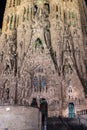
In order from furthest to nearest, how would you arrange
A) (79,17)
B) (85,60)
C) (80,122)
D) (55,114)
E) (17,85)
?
(79,17)
(85,60)
(17,85)
(55,114)
(80,122)

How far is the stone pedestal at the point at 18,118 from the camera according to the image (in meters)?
26.2

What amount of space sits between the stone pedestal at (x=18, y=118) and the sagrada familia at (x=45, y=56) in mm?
9231

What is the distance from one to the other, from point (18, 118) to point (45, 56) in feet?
57.7

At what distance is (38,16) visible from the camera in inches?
1831

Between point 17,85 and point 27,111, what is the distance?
43.4ft

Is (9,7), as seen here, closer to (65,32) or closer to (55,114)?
(65,32)

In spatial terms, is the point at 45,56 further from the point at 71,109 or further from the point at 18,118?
the point at 18,118

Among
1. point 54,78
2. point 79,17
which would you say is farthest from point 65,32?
point 54,78

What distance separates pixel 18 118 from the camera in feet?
86.9

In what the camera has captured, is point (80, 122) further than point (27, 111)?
Yes

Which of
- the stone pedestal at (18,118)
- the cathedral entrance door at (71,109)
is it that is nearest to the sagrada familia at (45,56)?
the cathedral entrance door at (71,109)

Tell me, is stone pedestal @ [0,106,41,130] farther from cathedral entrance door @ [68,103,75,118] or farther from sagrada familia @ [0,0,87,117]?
cathedral entrance door @ [68,103,75,118]

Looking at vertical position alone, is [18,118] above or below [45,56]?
below

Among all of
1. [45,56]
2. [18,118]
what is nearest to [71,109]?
[45,56]
